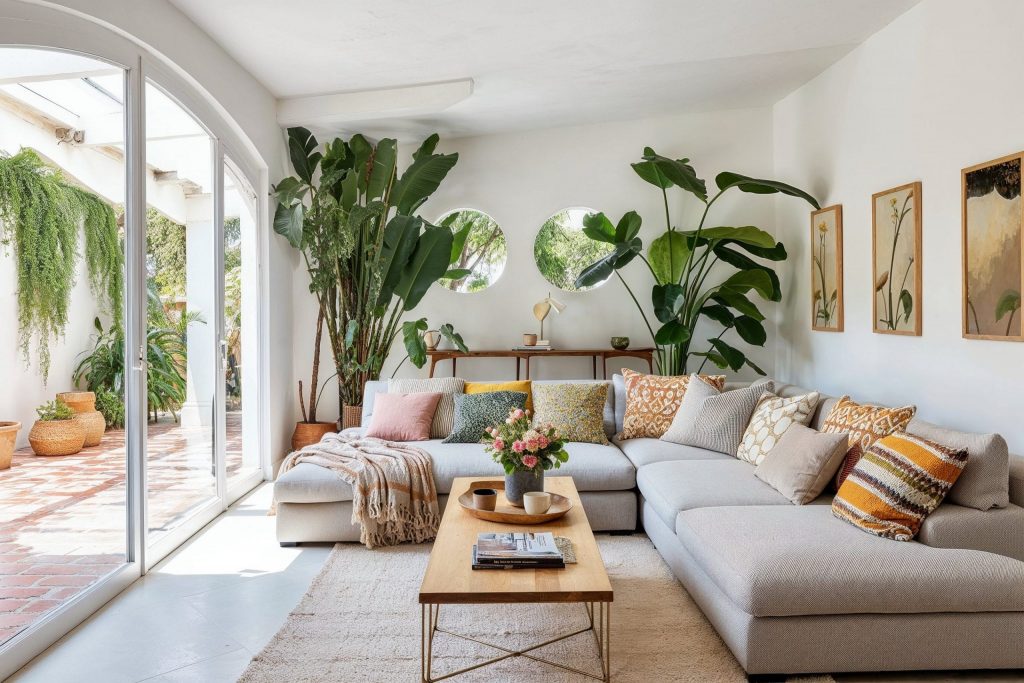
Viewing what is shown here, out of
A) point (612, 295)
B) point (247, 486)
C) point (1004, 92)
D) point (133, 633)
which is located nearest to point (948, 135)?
point (1004, 92)

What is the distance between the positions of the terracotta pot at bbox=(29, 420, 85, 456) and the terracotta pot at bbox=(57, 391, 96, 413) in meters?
0.06

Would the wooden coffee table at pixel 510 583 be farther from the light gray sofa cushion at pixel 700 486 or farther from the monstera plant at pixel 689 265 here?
the monstera plant at pixel 689 265

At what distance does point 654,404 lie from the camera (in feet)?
14.9

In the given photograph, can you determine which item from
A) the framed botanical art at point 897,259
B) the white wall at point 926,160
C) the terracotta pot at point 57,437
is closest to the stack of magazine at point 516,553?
the terracotta pot at point 57,437

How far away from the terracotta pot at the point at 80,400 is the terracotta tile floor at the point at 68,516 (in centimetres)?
A: 17

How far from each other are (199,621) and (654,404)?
108 inches

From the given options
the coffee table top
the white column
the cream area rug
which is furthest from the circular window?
the coffee table top

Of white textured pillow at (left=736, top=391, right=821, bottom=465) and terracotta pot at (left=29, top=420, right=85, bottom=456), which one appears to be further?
white textured pillow at (left=736, top=391, right=821, bottom=465)

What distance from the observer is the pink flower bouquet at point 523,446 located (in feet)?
9.93

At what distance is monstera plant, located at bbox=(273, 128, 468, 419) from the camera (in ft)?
17.3

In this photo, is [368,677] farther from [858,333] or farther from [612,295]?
[612,295]

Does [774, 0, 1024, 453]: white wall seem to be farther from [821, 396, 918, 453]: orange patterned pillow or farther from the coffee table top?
the coffee table top

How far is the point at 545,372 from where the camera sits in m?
6.09

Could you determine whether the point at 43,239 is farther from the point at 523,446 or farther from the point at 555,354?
the point at 555,354
